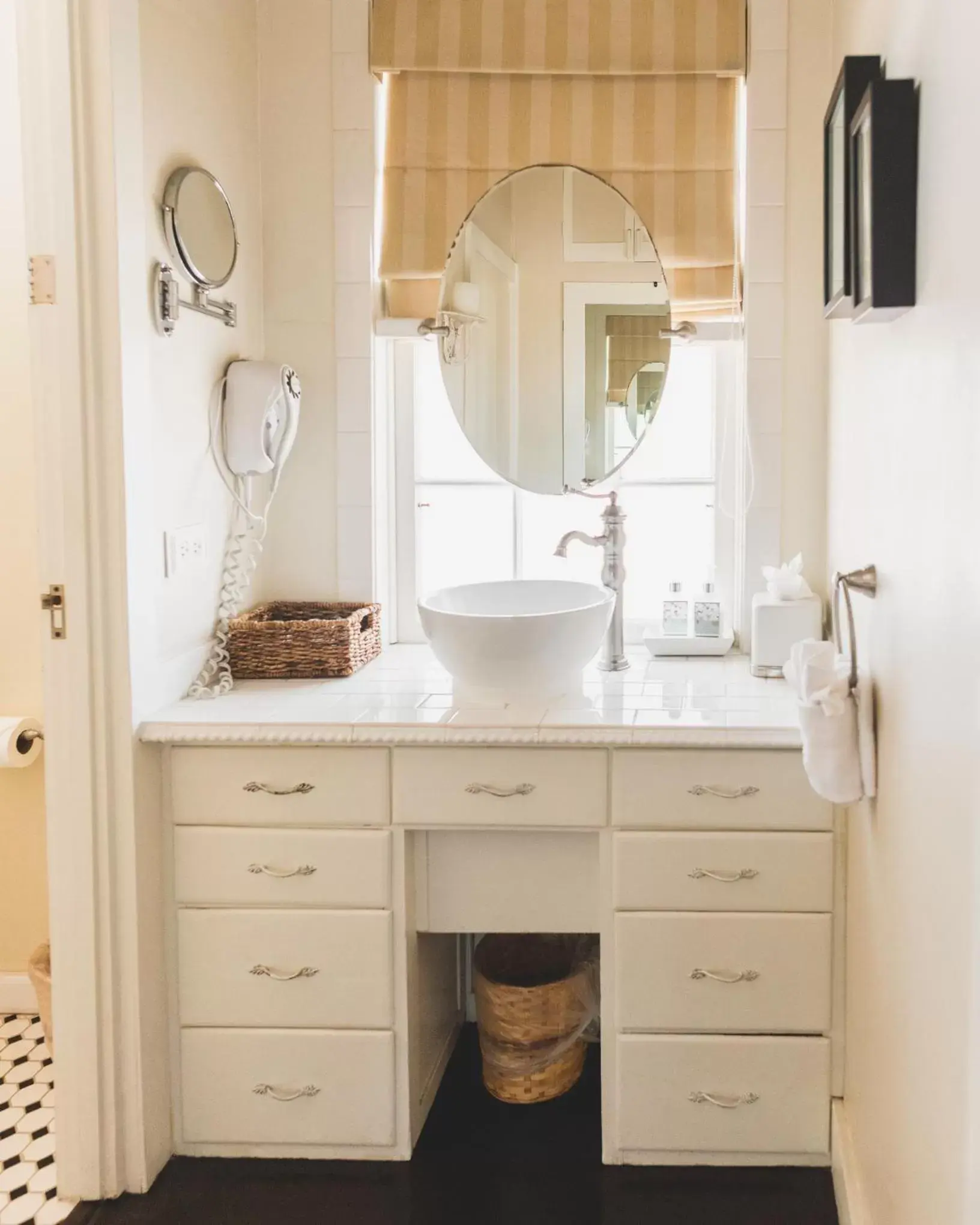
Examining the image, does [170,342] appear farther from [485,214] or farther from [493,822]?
[493,822]

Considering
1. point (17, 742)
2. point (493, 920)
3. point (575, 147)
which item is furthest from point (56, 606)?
point (575, 147)

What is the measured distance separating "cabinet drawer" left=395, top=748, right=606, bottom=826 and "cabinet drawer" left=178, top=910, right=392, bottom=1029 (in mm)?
218

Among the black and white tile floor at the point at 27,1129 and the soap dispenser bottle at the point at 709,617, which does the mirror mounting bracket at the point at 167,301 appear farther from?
the black and white tile floor at the point at 27,1129

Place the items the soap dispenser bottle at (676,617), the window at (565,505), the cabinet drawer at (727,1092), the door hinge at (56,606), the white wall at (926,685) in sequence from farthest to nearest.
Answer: the window at (565,505) → the soap dispenser bottle at (676,617) → the cabinet drawer at (727,1092) → the door hinge at (56,606) → the white wall at (926,685)

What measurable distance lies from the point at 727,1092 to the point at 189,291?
5.63 ft

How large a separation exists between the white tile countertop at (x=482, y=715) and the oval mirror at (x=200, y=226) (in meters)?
0.79

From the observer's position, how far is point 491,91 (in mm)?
2631

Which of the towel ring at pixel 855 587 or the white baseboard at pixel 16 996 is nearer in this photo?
the towel ring at pixel 855 587

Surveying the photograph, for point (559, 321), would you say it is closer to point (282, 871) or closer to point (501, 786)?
point (501, 786)

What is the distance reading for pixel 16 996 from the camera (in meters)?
2.71

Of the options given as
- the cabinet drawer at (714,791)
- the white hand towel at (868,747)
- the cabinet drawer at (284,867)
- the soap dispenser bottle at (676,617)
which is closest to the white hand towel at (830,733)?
the white hand towel at (868,747)

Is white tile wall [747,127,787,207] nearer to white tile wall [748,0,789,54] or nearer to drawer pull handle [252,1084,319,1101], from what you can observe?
white tile wall [748,0,789,54]

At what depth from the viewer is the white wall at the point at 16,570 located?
2.56 metres

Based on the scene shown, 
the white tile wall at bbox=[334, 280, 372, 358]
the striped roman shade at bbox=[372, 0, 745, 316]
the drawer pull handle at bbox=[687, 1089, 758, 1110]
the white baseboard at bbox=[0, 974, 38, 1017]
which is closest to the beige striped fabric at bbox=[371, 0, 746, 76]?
the striped roman shade at bbox=[372, 0, 745, 316]
